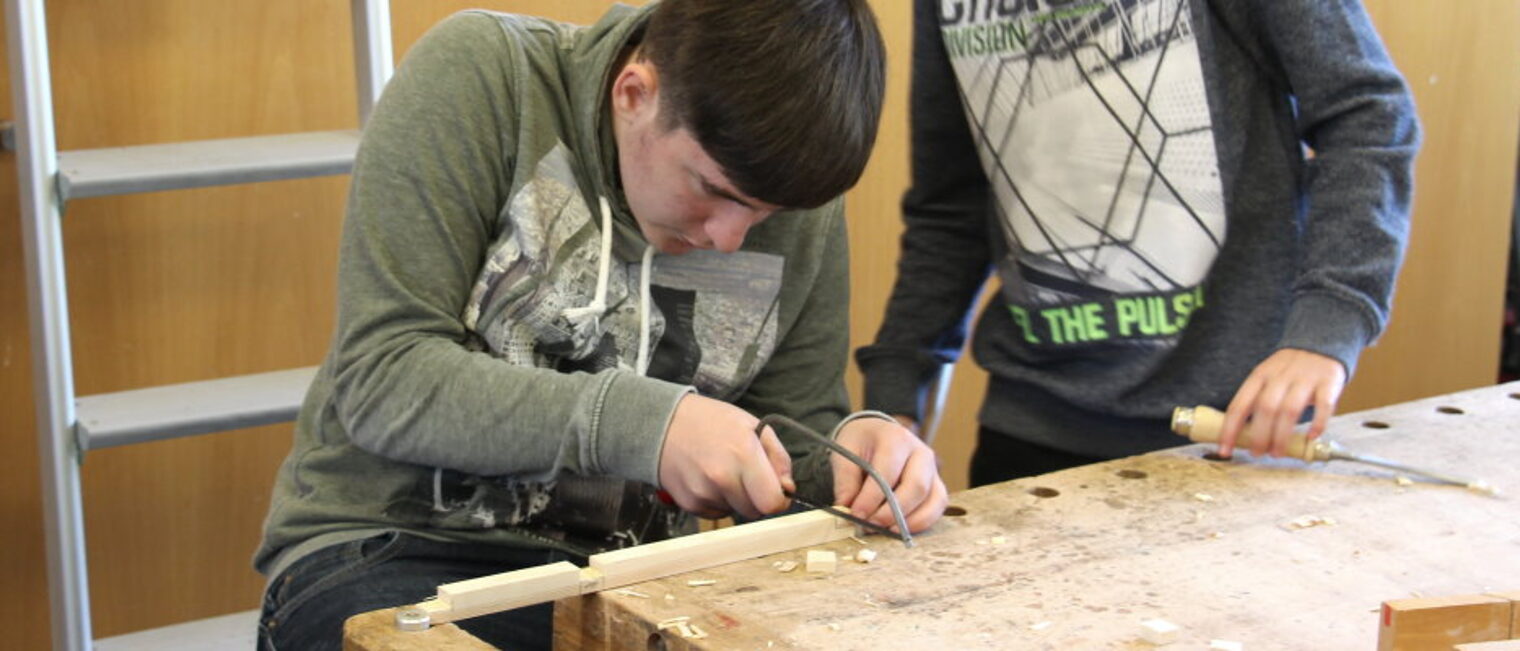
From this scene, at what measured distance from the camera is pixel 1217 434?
1374 millimetres

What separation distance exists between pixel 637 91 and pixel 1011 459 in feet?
2.07

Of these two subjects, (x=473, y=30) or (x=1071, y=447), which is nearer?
(x=473, y=30)

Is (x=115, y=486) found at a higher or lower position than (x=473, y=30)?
lower

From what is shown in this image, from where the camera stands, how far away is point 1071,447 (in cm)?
163

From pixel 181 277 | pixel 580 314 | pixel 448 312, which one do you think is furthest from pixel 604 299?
pixel 181 277

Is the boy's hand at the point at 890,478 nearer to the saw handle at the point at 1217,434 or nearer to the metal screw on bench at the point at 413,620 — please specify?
the saw handle at the point at 1217,434

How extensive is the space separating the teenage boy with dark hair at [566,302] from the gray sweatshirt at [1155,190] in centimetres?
28

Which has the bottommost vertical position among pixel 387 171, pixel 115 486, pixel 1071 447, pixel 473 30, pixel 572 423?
pixel 115 486

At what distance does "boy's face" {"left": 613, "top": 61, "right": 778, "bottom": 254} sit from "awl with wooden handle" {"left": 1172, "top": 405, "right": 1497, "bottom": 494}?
1.31 feet

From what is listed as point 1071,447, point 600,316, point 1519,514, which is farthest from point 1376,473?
point 600,316

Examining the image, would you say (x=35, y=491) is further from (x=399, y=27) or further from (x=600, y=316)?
(x=600, y=316)

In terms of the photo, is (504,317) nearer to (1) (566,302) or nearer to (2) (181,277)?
(1) (566,302)

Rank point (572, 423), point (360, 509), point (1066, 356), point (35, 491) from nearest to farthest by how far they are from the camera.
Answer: point (572, 423) → point (360, 509) → point (1066, 356) → point (35, 491)

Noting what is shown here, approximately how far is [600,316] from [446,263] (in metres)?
0.13
